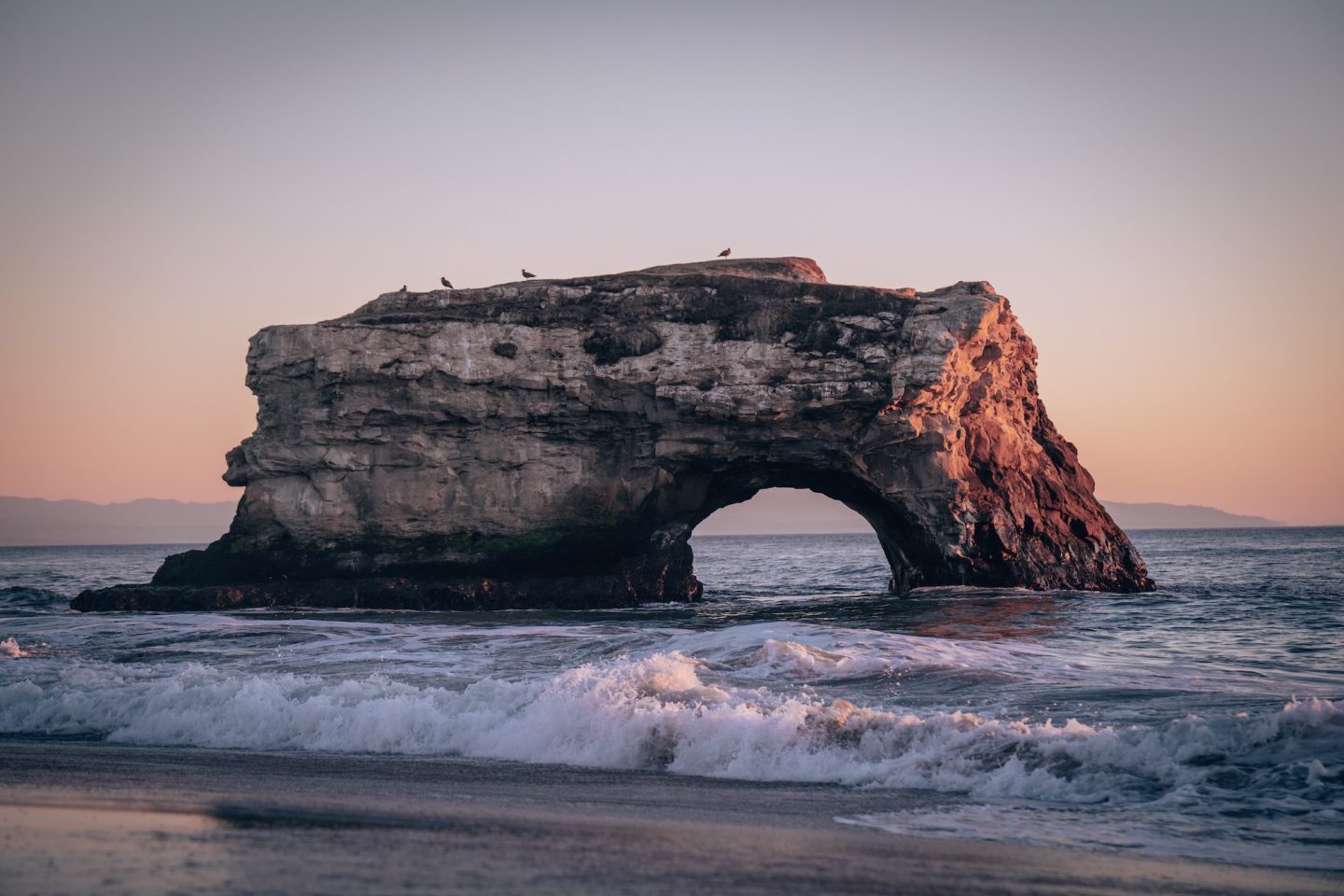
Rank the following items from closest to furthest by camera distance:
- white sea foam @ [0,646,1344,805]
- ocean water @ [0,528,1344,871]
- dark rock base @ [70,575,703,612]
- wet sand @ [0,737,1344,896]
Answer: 1. wet sand @ [0,737,1344,896]
2. ocean water @ [0,528,1344,871]
3. white sea foam @ [0,646,1344,805]
4. dark rock base @ [70,575,703,612]

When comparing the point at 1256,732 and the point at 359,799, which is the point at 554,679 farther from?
the point at 1256,732

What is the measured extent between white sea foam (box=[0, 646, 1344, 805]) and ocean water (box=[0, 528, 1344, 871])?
28 mm

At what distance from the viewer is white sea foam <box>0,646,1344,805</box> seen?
29.3ft

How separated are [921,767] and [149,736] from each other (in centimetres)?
826

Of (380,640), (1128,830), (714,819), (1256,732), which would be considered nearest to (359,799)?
(714,819)

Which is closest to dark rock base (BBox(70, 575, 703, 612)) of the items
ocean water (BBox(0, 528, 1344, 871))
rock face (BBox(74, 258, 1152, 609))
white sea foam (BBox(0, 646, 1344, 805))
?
rock face (BBox(74, 258, 1152, 609))

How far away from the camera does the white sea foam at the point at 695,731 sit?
29.3 feet

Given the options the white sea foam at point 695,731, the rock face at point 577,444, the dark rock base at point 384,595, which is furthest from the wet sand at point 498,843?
the rock face at point 577,444

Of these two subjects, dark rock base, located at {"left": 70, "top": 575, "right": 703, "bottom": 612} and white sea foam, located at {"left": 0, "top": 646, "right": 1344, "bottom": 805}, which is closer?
white sea foam, located at {"left": 0, "top": 646, "right": 1344, "bottom": 805}

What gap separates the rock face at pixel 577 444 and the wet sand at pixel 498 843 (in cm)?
1698

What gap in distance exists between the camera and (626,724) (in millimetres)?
10633

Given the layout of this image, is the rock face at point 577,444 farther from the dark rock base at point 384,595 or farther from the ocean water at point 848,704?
the ocean water at point 848,704

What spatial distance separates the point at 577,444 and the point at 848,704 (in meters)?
17.6

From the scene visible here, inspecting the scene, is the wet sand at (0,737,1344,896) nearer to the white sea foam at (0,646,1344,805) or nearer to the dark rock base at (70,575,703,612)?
the white sea foam at (0,646,1344,805)
